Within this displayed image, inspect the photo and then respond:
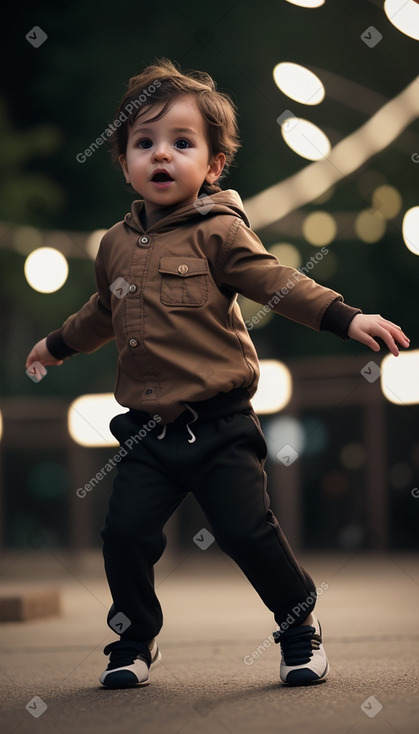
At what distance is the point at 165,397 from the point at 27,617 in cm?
205

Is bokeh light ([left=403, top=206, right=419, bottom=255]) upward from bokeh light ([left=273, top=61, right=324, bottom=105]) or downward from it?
downward

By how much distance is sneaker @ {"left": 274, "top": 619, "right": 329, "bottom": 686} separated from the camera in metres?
2.34

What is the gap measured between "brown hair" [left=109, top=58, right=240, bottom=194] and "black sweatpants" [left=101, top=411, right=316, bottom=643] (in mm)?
705

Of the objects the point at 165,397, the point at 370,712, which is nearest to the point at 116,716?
the point at 370,712

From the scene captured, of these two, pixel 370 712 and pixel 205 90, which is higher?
pixel 205 90

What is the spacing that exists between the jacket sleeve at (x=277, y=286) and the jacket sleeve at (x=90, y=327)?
0.36 metres

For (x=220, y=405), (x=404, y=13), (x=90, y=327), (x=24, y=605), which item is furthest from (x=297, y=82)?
(x=220, y=405)

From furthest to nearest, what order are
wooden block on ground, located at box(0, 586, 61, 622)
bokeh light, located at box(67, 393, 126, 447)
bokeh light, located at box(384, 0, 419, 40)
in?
bokeh light, located at box(67, 393, 126, 447) → bokeh light, located at box(384, 0, 419, 40) → wooden block on ground, located at box(0, 586, 61, 622)

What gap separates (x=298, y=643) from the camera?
242cm

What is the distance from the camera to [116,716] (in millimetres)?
1997

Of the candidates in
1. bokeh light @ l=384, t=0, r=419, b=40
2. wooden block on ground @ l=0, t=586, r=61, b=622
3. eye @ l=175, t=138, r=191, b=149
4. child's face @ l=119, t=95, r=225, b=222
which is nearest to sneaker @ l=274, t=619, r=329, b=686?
child's face @ l=119, t=95, r=225, b=222

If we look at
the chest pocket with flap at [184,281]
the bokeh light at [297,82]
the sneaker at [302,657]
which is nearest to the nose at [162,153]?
the chest pocket with flap at [184,281]

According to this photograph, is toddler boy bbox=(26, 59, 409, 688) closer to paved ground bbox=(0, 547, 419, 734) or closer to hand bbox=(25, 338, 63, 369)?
paved ground bbox=(0, 547, 419, 734)

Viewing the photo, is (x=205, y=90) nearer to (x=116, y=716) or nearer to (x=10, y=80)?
(x=116, y=716)
